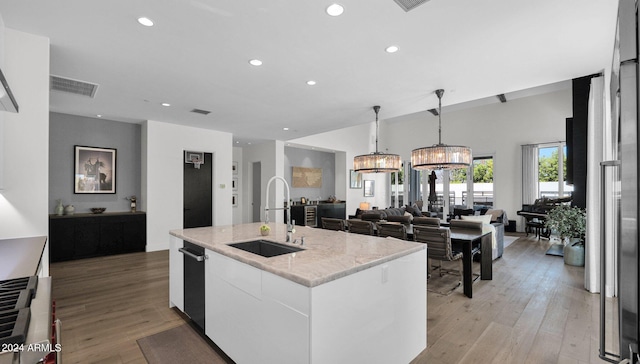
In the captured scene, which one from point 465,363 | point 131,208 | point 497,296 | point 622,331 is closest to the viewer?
point 622,331

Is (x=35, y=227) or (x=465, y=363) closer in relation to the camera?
(x=465, y=363)

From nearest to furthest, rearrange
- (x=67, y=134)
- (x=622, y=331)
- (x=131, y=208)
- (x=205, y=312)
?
(x=622, y=331), (x=205, y=312), (x=67, y=134), (x=131, y=208)

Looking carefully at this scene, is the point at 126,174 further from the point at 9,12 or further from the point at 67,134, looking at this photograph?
the point at 9,12

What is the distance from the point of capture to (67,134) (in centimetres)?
555

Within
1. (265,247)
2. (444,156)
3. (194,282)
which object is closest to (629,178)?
(265,247)

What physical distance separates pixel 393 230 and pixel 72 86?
187 inches

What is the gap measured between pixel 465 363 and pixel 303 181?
7.95 metres

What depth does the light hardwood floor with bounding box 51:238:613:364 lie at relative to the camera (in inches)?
95.5

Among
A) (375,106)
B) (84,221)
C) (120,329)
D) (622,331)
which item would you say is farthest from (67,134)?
(622,331)

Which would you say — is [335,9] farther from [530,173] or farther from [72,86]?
[530,173]

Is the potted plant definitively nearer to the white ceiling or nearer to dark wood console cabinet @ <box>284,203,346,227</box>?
the white ceiling

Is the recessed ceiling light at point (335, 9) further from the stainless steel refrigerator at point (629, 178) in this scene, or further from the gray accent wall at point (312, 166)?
the gray accent wall at point (312, 166)

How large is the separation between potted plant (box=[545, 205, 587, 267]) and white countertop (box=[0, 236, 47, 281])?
21.0 feet

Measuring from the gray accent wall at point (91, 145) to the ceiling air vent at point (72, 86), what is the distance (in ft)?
6.03
